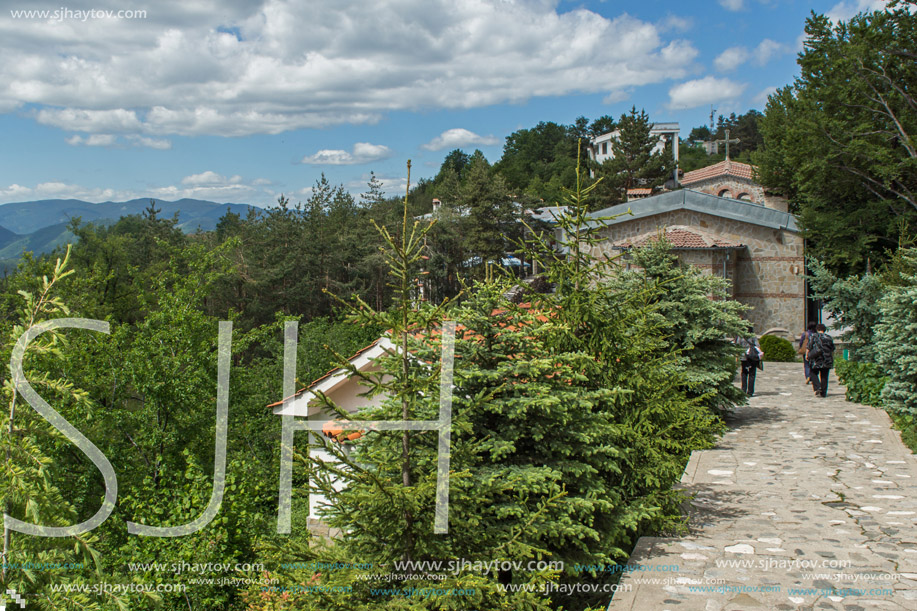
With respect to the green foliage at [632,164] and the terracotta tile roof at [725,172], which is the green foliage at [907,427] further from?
the green foliage at [632,164]

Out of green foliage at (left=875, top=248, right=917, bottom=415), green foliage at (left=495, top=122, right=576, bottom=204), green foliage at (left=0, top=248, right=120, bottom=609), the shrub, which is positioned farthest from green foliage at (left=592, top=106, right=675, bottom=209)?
green foliage at (left=0, top=248, right=120, bottom=609)

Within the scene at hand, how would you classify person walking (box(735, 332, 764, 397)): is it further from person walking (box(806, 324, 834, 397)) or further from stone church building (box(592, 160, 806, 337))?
stone church building (box(592, 160, 806, 337))

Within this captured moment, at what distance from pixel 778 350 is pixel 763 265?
14.8 feet

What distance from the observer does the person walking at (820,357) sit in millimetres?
14711

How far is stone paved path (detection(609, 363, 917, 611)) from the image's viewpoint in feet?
16.4

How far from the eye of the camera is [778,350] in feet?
78.3

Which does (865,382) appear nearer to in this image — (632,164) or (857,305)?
(857,305)

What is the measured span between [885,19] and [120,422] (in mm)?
27517

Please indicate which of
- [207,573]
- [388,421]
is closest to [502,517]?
[388,421]

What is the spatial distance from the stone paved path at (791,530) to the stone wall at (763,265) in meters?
16.1

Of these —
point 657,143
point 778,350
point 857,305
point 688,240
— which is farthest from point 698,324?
point 657,143

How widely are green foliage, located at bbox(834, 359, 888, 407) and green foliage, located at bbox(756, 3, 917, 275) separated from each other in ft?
36.8

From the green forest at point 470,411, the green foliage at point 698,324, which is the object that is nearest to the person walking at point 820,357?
the green forest at point 470,411

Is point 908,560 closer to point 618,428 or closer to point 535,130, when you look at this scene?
point 618,428
